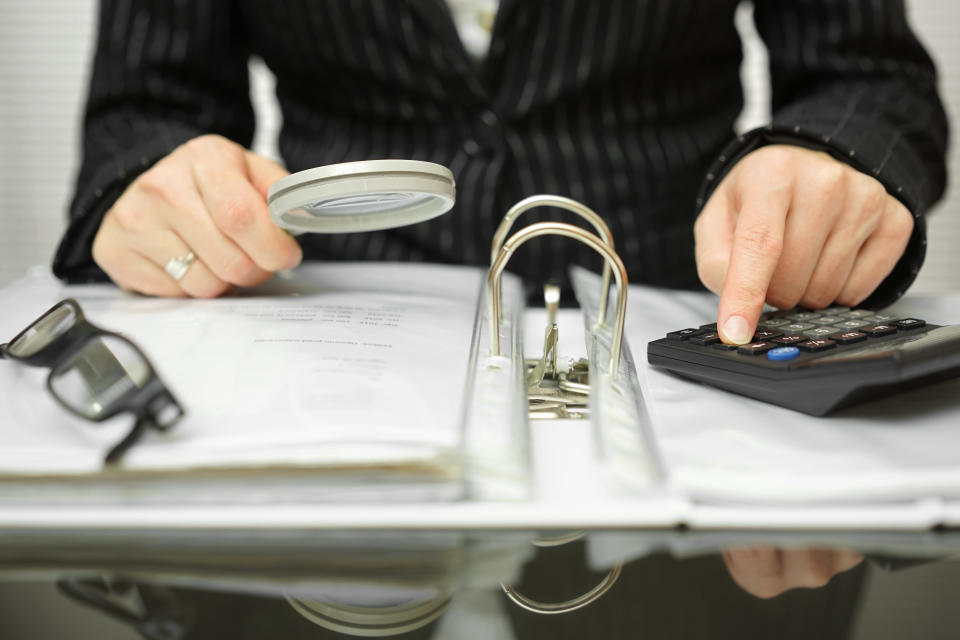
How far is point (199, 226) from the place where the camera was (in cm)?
47

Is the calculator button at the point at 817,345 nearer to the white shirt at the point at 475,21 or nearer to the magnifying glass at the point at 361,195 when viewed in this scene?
the magnifying glass at the point at 361,195

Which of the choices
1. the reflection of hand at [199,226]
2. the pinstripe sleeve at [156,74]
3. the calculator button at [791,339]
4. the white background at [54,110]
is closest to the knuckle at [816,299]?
the calculator button at [791,339]

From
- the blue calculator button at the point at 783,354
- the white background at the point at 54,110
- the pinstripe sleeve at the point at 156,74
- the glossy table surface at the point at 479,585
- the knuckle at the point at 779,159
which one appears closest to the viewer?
the glossy table surface at the point at 479,585

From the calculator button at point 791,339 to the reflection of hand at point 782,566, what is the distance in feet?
0.40

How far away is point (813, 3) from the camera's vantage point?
69 cm

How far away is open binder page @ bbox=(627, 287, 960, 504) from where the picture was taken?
26 cm

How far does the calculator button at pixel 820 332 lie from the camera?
354 mm

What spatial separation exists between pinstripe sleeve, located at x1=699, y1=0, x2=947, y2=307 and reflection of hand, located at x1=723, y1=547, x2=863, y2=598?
29 centimetres

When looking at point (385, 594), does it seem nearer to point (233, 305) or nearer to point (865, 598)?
point (865, 598)

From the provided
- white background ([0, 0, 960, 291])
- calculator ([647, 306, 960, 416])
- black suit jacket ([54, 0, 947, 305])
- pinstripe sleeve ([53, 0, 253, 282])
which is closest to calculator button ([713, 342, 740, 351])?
calculator ([647, 306, 960, 416])

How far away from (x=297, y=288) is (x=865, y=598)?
39 cm

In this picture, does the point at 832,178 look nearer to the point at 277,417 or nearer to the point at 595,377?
the point at 595,377

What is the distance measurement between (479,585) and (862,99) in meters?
0.51

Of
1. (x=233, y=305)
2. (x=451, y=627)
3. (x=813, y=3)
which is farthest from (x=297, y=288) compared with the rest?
(x=813, y=3)
